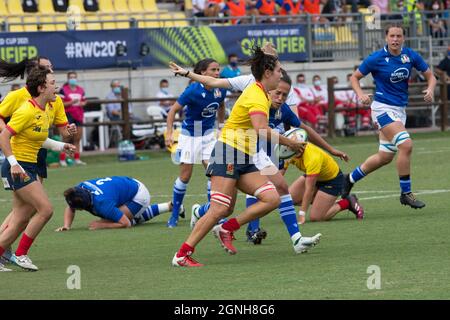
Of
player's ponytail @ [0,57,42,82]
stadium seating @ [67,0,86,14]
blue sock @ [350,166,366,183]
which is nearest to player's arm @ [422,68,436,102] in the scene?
blue sock @ [350,166,366,183]

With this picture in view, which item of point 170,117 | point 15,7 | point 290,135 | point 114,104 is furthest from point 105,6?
point 290,135

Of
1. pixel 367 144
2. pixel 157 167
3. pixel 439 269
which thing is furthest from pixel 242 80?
pixel 367 144

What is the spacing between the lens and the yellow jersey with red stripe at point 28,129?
10992mm

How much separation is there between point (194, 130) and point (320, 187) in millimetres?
1762

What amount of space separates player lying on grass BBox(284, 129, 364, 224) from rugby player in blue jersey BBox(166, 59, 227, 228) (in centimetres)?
121

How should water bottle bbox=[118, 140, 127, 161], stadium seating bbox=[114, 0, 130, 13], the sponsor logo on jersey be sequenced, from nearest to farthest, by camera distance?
the sponsor logo on jersey → water bottle bbox=[118, 140, 127, 161] → stadium seating bbox=[114, 0, 130, 13]

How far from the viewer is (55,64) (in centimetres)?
2773

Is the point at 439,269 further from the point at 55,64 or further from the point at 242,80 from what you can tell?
the point at 55,64

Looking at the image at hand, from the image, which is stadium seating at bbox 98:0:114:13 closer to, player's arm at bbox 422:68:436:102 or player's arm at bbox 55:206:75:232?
player's arm at bbox 422:68:436:102

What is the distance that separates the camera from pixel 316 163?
46.7ft

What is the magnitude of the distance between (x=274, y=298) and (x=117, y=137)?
786 inches

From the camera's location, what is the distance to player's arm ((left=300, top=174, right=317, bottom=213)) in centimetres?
1406

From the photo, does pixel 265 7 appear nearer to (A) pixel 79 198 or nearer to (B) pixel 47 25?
(B) pixel 47 25
